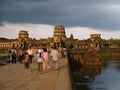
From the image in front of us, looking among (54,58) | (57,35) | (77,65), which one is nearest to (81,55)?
(77,65)

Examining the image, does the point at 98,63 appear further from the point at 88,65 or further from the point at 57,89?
the point at 57,89

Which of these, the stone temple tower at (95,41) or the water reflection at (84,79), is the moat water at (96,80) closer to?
the water reflection at (84,79)

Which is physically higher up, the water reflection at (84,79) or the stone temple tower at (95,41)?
the stone temple tower at (95,41)

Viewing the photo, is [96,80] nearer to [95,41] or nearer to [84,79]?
[84,79]

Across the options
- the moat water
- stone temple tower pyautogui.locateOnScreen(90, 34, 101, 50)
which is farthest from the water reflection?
stone temple tower pyautogui.locateOnScreen(90, 34, 101, 50)

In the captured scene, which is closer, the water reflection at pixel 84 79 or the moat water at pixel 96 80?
the moat water at pixel 96 80

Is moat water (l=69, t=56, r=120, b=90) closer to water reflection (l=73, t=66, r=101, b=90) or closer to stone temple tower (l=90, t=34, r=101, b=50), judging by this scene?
water reflection (l=73, t=66, r=101, b=90)

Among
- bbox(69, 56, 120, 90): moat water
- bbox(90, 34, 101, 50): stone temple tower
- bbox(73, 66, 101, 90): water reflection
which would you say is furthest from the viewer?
bbox(90, 34, 101, 50): stone temple tower

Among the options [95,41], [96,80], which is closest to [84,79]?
[96,80]

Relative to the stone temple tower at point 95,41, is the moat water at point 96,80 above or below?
below

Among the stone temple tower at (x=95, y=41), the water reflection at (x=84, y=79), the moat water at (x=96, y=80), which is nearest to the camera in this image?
the moat water at (x=96, y=80)

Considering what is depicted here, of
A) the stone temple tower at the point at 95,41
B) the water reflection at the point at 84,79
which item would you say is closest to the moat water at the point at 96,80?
the water reflection at the point at 84,79

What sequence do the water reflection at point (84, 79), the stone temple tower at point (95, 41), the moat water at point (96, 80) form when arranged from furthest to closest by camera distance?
the stone temple tower at point (95, 41)
the water reflection at point (84, 79)
the moat water at point (96, 80)

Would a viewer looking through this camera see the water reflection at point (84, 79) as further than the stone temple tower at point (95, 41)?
No
